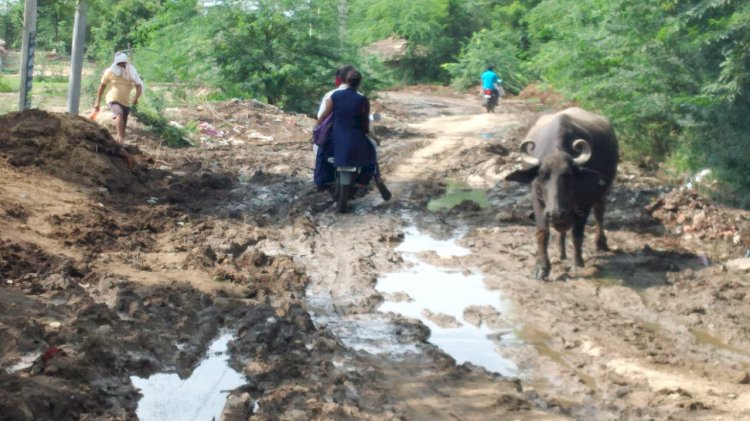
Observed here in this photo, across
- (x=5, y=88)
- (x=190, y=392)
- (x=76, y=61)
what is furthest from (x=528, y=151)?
(x=5, y=88)

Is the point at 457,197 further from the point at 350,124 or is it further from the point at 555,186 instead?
the point at 555,186

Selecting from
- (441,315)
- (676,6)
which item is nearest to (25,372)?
(441,315)

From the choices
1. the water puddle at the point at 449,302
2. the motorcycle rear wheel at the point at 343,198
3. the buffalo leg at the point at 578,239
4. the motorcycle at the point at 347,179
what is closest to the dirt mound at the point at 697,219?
the buffalo leg at the point at 578,239

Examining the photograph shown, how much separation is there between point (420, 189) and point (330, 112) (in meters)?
2.55

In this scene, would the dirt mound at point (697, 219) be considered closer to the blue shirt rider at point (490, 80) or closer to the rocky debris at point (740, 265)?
the rocky debris at point (740, 265)

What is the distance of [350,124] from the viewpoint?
41.8 ft

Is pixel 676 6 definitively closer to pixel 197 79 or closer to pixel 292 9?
pixel 292 9

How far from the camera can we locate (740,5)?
13266 mm

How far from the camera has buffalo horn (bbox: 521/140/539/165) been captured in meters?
9.84

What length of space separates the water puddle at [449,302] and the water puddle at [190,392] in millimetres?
1827

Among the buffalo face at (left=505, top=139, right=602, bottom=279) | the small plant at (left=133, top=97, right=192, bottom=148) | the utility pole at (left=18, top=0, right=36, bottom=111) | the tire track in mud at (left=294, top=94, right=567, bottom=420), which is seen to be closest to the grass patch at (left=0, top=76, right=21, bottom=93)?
the small plant at (left=133, top=97, right=192, bottom=148)

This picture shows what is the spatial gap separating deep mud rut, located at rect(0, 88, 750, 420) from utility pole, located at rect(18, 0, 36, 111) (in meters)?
2.26

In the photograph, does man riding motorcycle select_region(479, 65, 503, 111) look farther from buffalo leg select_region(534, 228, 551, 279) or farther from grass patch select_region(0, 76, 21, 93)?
buffalo leg select_region(534, 228, 551, 279)

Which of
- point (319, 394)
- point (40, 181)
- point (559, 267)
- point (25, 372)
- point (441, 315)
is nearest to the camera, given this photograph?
point (25, 372)
